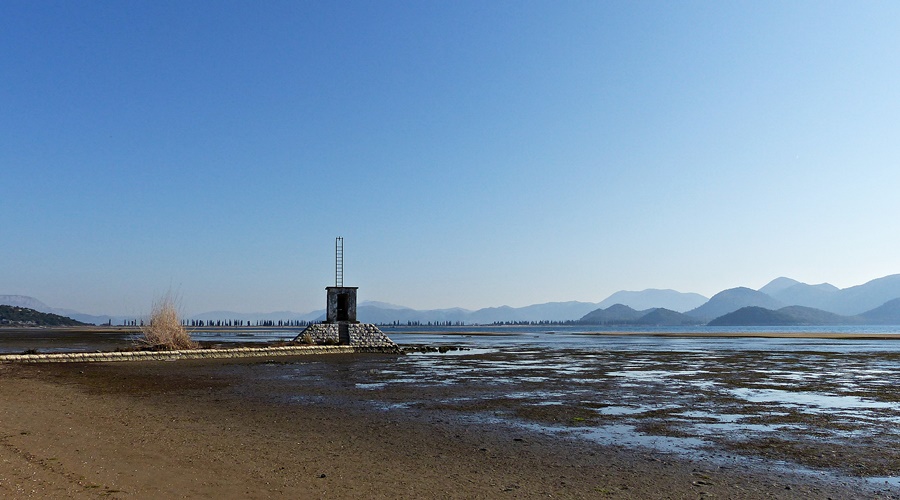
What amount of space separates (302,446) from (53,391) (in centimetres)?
1185

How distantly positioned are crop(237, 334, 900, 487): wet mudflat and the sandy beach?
1149mm

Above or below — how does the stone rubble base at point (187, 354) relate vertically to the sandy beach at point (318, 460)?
above

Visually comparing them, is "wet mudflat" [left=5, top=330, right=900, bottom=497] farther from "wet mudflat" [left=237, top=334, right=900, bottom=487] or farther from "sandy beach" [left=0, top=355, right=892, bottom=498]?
"sandy beach" [left=0, top=355, right=892, bottom=498]

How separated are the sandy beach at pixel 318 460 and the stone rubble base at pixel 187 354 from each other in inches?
642

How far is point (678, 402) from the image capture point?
687 inches

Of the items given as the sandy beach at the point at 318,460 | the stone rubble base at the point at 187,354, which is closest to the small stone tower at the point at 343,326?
the stone rubble base at the point at 187,354

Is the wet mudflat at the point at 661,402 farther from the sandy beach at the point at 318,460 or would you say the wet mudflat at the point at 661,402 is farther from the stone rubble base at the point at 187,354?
the stone rubble base at the point at 187,354

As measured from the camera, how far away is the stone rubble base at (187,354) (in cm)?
3003

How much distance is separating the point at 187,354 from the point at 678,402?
91.4 ft

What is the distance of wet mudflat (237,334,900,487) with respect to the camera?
11023mm

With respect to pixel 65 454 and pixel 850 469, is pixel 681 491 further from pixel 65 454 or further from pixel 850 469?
pixel 65 454

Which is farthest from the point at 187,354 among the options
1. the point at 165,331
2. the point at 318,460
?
the point at 318,460

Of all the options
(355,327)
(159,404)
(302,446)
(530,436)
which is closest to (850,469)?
(530,436)

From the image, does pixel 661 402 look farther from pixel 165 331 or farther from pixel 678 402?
pixel 165 331
